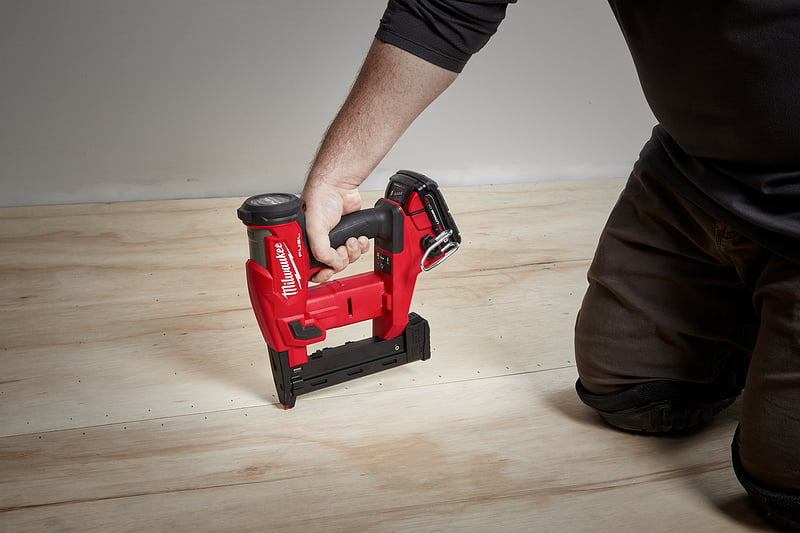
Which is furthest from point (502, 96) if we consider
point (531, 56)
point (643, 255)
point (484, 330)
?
point (643, 255)

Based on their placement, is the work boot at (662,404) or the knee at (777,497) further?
the work boot at (662,404)

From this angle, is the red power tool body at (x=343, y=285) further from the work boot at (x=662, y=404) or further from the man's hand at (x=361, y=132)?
the work boot at (x=662, y=404)

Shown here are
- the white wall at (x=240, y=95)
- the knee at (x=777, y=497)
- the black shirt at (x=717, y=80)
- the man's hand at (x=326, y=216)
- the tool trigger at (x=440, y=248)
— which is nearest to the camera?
the black shirt at (x=717, y=80)

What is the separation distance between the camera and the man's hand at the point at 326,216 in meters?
1.40

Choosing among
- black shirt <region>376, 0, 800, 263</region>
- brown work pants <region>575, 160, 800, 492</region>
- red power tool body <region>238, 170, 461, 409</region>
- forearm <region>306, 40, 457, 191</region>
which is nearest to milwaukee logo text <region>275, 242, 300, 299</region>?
red power tool body <region>238, 170, 461, 409</region>

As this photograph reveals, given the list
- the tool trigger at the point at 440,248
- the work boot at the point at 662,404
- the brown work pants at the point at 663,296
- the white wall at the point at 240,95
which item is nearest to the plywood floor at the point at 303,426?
the work boot at the point at 662,404

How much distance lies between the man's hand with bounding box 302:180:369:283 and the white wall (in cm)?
154

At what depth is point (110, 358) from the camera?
1.72 m

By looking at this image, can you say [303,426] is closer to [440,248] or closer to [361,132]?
[440,248]

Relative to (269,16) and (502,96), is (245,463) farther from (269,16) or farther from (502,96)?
(502,96)

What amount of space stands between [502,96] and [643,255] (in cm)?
182

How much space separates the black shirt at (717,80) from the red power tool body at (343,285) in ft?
1.14

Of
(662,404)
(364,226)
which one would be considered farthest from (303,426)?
(662,404)

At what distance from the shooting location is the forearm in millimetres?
1287
